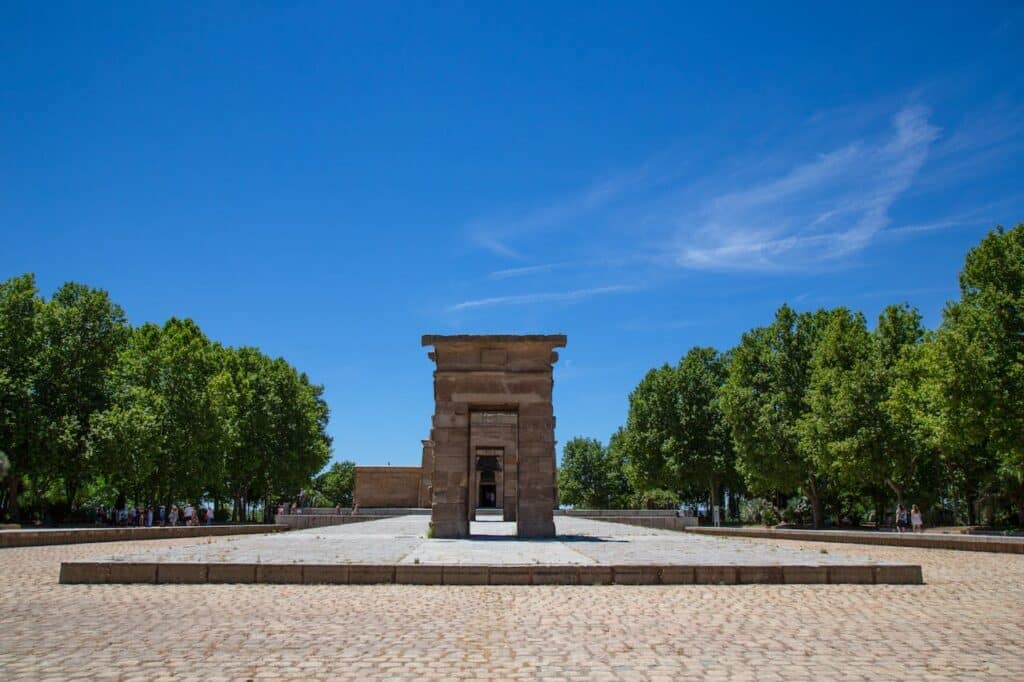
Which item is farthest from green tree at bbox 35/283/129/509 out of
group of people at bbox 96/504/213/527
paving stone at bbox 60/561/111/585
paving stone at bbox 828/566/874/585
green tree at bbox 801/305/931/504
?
green tree at bbox 801/305/931/504

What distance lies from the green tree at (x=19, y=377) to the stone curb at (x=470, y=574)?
2535 cm

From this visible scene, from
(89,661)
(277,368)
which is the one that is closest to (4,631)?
(89,661)

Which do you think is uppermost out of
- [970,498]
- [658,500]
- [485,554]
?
[970,498]

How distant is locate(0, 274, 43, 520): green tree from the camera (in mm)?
33281

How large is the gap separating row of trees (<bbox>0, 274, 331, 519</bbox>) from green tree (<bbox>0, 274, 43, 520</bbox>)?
5cm

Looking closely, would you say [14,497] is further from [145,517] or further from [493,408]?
[493,408]

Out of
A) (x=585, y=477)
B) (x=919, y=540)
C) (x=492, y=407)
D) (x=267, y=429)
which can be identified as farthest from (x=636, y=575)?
(x=585, y=477)

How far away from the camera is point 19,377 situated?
1369 inches

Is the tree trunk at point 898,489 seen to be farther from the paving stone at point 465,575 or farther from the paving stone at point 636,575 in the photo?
the paving stone at point 465,575

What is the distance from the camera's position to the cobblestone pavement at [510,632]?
6.34 metres

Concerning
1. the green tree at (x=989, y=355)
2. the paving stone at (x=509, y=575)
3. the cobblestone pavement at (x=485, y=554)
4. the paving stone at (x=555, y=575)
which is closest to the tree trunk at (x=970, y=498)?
the green tree at (x=989, y=355)

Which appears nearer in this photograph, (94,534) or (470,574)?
(470,574)

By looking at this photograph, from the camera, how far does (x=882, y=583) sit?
12258mm

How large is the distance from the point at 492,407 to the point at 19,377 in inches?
1007
